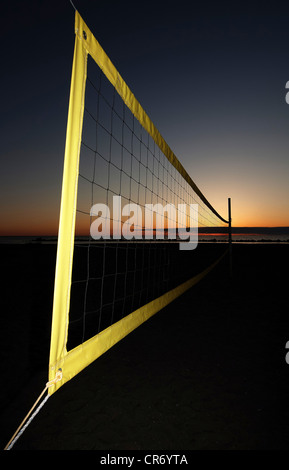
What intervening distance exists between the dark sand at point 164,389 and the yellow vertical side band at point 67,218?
12.6 inches

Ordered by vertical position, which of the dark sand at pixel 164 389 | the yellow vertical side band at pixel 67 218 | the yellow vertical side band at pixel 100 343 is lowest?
the dark sand at pixel 164 389

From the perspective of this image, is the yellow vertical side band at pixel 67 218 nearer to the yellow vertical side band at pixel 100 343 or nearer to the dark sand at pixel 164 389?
the yellow vertical side band at pixel 100 343

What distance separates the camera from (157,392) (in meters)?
1.93

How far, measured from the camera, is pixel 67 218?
68.9 inches

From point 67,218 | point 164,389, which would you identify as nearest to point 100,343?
point 164,389

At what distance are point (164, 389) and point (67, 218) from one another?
50.9 inches

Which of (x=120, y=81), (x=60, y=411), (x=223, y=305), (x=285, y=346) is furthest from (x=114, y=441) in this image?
(x=223, y=305)

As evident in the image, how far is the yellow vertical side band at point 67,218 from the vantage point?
1688mm

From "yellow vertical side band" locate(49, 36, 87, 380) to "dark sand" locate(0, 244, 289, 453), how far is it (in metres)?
0.32

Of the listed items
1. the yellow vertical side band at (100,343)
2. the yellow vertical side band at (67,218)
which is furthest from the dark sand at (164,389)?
the yellow vertical side band at (67,218)

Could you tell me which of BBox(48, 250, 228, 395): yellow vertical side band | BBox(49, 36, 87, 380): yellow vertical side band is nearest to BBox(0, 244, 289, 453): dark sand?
BBox(48, 250, 228, 395): yellow vertical side band

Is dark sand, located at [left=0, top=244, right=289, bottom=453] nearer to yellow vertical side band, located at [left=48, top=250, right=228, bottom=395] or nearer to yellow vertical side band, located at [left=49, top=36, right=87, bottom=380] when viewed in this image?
yellow vertical side band, located at [left=48, top=250, right=228, bottom=395]

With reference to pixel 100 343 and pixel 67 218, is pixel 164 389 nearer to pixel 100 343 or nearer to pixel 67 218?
pixel 100 343

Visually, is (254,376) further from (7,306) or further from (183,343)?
(7,306)
